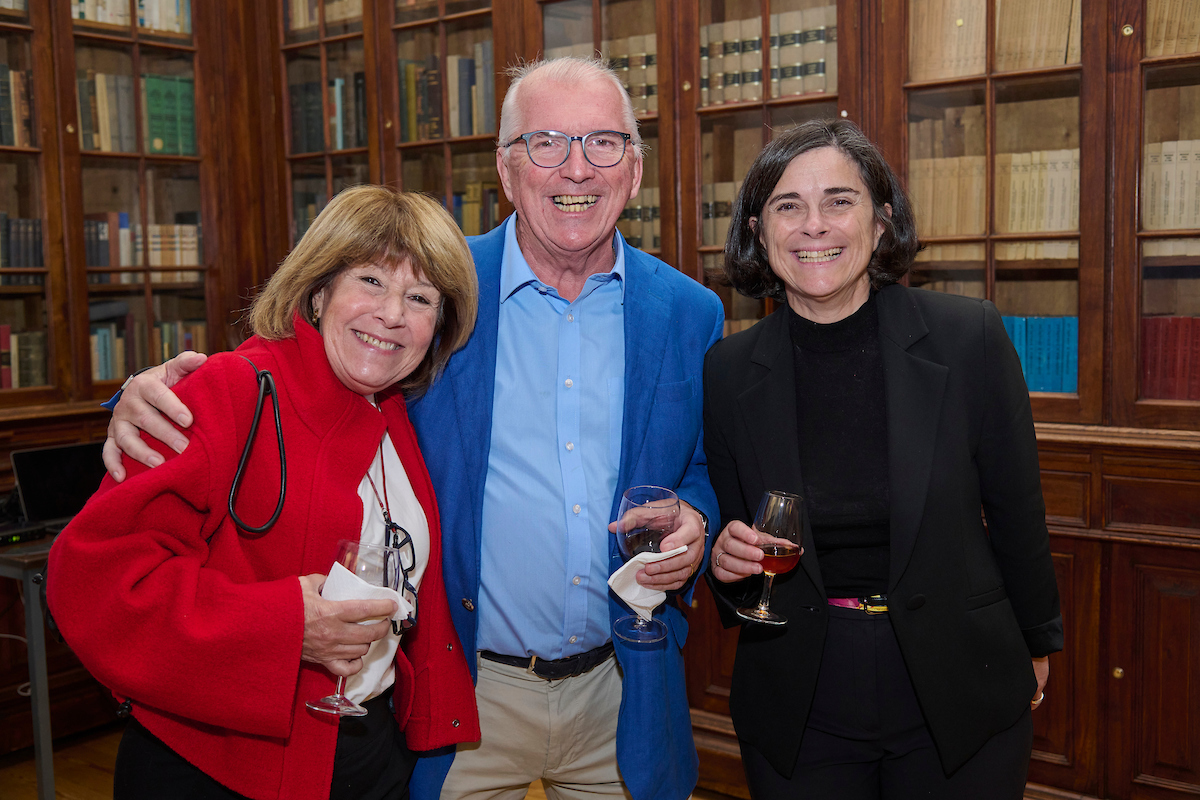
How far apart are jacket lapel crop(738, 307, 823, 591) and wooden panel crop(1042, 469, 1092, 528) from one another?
1.52 metres

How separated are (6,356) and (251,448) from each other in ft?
9.96

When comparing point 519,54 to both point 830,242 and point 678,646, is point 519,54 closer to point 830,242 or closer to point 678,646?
point 830,242

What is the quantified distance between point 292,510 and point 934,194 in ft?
7.80

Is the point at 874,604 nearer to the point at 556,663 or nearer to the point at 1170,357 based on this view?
the point at 556,663

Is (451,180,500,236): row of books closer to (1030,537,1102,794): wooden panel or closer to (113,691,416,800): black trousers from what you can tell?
(1030,537,1102,794): wooden panel

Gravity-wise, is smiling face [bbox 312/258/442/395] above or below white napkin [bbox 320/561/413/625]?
above

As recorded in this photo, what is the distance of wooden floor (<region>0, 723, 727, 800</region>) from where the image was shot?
10.5 ft

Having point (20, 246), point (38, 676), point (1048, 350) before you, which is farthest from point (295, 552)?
point (20, 246)

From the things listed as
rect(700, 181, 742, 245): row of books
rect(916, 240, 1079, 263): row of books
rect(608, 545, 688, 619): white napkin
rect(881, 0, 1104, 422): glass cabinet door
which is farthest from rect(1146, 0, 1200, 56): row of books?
rect(608, 545, 688, 619): white napkin

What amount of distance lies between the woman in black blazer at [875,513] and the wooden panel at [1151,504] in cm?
123

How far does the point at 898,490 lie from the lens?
4.91 ft

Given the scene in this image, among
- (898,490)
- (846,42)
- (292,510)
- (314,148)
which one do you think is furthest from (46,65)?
(898,490)

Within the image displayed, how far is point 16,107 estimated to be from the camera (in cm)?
361

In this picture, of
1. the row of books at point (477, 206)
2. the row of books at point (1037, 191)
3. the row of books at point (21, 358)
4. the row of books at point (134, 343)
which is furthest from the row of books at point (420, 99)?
the row of books at point (1037, 191)
